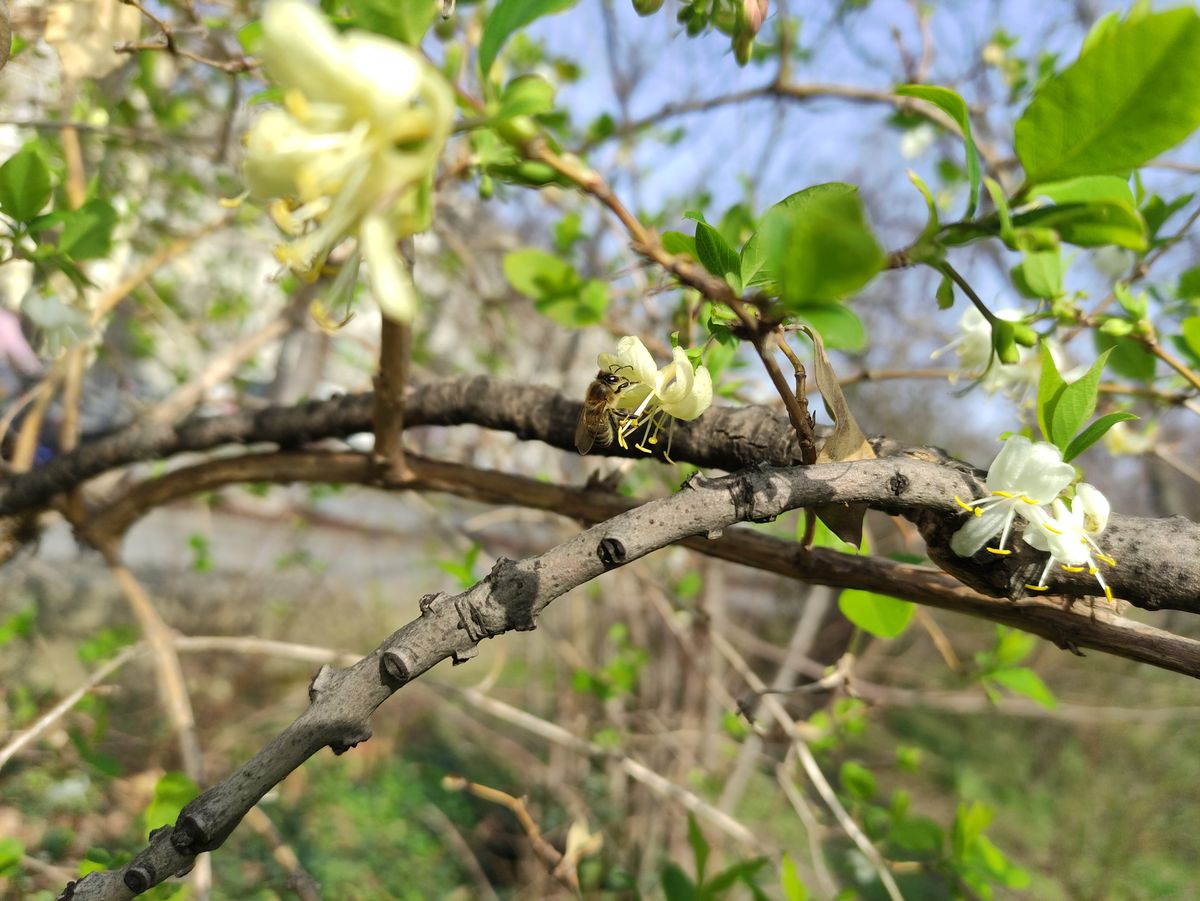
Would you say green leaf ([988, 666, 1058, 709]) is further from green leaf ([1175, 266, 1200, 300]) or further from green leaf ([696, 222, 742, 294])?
green leaf ([696, 222, 742, 294])

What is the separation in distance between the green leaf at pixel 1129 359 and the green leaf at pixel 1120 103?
0.54m

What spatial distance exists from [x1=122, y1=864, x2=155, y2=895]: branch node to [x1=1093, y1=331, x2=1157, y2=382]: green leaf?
1.04 metres

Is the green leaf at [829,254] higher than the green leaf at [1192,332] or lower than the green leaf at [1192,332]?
lower

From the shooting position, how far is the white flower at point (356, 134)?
1.06ft

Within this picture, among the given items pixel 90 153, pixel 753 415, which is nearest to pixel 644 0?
pixel 753 415

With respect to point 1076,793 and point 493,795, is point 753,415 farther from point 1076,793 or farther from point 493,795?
point 1076,793

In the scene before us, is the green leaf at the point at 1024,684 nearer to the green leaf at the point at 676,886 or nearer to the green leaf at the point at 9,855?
the green leaf at the point at 676,886

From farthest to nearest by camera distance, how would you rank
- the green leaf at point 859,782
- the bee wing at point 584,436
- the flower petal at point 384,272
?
1. the green leaf at point 859,782
2. the bee wing at point 584,436
3. the flower petal at point 384,272

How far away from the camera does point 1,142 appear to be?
52.6 inches

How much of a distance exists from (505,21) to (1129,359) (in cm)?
88

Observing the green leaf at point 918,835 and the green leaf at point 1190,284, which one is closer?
the green leaf at point 1190,284

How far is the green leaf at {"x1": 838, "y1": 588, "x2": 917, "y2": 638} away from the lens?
0.81 metres

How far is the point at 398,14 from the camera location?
0.37m

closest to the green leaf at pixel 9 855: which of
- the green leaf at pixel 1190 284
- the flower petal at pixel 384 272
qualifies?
the flower petal at pixel 384 272
